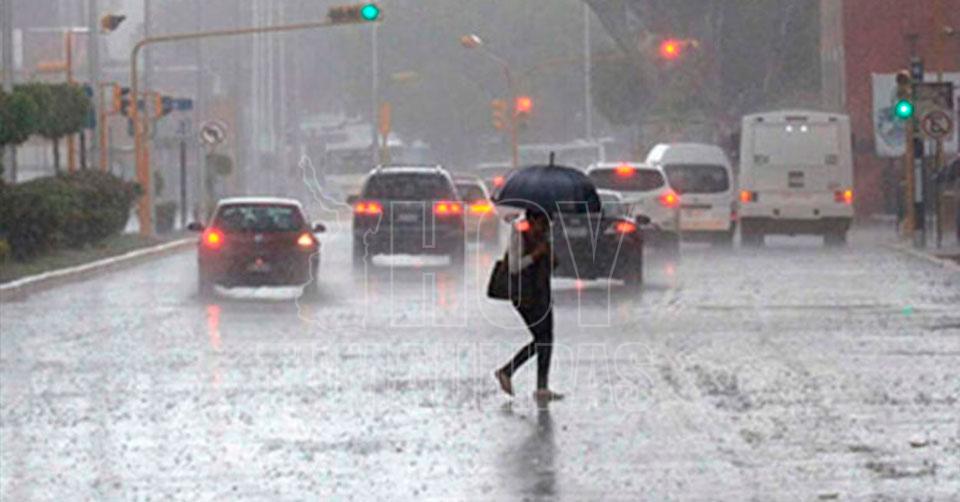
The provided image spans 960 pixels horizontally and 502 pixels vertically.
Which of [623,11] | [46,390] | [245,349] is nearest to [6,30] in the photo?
[245,349]

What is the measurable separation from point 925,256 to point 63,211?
51.0 feet

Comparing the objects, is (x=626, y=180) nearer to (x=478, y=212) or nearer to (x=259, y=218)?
(x=478, y=212)

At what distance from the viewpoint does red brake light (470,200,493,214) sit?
5772cm

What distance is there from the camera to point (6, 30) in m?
46.7

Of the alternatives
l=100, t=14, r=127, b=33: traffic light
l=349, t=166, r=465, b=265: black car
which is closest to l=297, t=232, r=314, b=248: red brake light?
l=349, t=166, r=465, b=265: black car

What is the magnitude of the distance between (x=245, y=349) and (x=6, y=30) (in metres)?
22.5

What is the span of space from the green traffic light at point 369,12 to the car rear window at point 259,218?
59.5 feet

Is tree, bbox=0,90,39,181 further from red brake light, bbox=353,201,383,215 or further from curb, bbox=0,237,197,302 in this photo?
red brake light, bbox=353,201,383,215

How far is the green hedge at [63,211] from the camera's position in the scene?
43875 millimetres

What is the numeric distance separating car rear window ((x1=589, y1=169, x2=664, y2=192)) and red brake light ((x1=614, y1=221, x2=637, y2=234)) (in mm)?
12226

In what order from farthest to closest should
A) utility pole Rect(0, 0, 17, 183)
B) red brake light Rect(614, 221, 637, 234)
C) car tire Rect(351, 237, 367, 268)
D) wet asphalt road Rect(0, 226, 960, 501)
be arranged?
utility pole Rect(0, 0, 17, 183), car tire Rect(351, 237, 367, 268), red brake light Rect(614, 221, 637, 234), wet asphalt road Rect(0, 226, 960, 501)

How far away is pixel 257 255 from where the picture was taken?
120 feet

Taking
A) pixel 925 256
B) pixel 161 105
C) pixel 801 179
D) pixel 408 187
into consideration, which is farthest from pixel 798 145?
pixel 161 105

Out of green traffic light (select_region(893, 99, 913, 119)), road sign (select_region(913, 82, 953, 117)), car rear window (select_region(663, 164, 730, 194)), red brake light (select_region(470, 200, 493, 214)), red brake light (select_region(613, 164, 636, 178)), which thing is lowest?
red brake light (select_region(470, 200, 493, 214))
